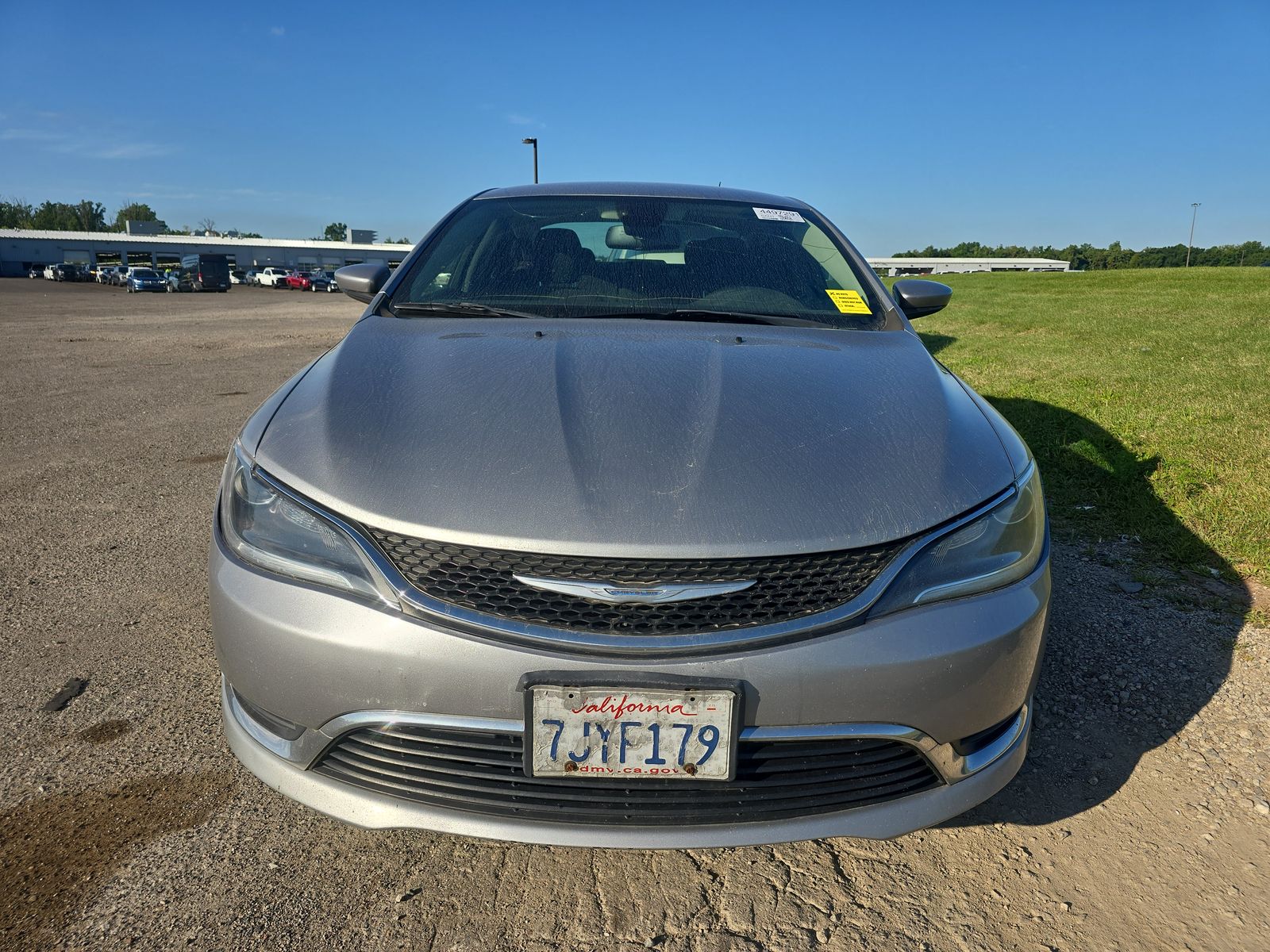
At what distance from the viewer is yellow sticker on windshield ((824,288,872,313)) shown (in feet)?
8.89

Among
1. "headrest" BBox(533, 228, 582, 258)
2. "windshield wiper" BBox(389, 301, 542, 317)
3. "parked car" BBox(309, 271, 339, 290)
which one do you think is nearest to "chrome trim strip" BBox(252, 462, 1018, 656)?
"windshield wiper" BBox(389, 301, 542, 317)

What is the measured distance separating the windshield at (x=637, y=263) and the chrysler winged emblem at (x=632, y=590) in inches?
48.0

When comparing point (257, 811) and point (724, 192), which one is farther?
point (724, 192)

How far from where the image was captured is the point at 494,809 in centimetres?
156

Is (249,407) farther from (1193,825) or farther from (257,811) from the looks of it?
(1193,825)

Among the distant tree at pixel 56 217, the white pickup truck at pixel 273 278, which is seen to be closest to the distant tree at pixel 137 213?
the distant tree at pixel 56 217

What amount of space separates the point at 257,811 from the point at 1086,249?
98.1 meters

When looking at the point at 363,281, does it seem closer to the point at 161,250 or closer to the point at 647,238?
the point at 647,238

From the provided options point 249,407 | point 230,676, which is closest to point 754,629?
point 230,676

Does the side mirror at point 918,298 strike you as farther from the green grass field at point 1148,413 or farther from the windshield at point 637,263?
the green grass field at point 1148,413

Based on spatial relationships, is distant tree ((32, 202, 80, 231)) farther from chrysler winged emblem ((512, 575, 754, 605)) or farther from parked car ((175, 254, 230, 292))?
chrysler winged emblem ((512, 575, 754, 605))

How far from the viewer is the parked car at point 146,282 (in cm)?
4294

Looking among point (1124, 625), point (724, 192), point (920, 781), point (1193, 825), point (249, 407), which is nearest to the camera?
point (920, 781)

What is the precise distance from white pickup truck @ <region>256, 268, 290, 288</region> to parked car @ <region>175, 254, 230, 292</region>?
8133 mm
